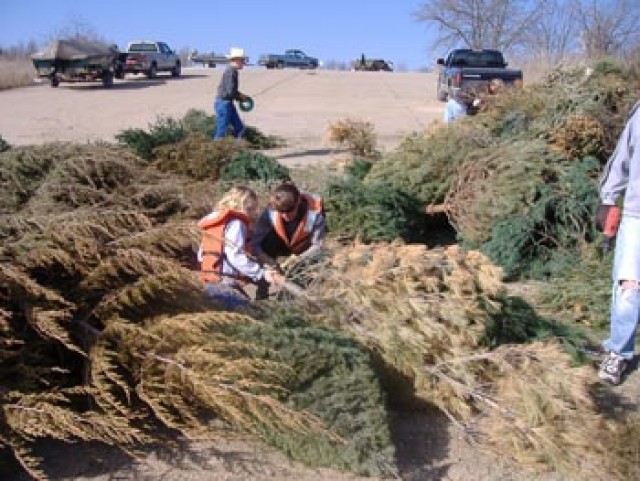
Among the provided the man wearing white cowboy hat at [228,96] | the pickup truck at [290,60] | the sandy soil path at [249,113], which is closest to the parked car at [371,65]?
the pickup truck at [290,60]

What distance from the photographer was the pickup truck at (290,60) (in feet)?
214

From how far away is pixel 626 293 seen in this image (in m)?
4.27

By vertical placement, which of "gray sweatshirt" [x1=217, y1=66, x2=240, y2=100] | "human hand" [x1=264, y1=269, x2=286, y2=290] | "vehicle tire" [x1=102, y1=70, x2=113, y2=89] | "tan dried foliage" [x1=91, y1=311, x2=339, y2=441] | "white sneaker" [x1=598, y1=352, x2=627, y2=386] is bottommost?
"white sneaker" [x1=598, y1=352, x2=627, y2=386]

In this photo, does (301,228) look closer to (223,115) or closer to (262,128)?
Answer: (223,115)

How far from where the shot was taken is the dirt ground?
3326 millimetres

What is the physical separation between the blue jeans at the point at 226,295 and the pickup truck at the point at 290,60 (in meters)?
62.9

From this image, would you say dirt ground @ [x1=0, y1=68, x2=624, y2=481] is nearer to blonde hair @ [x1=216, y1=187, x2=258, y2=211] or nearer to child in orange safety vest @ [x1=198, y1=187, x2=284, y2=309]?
child in orange safety vest @ [x1=198, y1=187, x2=284, y2=309]

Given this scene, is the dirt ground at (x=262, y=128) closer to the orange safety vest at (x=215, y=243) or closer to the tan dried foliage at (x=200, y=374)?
the tan dried foliage at (x=200, y=374)

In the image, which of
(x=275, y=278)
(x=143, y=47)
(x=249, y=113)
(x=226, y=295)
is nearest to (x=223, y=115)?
(x=275, y=278)

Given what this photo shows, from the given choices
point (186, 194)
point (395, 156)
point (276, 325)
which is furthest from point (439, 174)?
point (276, 325)

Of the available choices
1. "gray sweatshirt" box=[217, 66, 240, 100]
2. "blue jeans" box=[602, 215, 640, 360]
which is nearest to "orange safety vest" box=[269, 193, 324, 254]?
"blue jeans" box=[602, 215, 640, 360]

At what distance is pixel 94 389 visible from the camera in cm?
328

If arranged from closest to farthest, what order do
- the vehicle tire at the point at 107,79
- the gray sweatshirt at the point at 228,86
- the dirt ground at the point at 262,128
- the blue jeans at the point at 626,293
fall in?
1. the dirt ground at the point at 262,128
2. the blue jeans at the point at 626,293
3. the gray sweatshirt at the point at 228,86
4. the vehicle tire at the point at 107,79

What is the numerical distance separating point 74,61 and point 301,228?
28.7m
